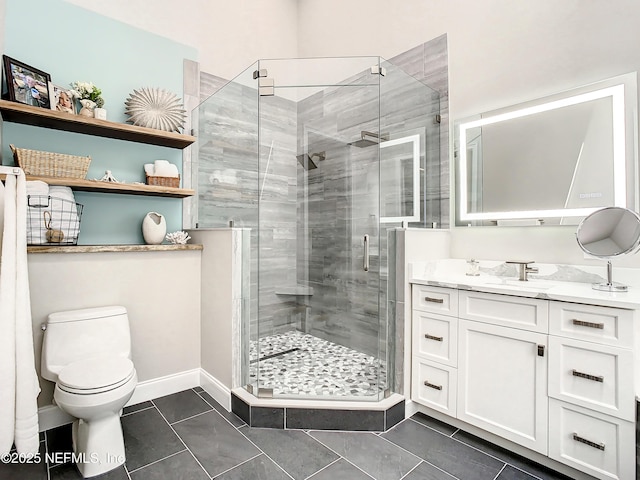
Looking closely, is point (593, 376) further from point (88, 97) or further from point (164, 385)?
point (88, 97)

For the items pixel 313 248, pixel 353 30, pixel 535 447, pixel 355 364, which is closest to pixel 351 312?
pixel 355 364

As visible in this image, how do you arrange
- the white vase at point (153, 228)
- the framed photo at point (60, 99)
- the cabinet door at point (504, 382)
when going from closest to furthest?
the cabinet door at point (504, 382) < the framed photo at point (60, 99) < the white vase at point (153, 228)

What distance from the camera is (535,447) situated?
1.63 metres

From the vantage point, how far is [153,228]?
246 cm

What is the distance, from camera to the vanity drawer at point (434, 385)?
1.95 metres

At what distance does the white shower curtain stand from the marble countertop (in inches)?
78.9

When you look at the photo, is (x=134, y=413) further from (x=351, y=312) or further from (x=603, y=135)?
(x=603, y=135)

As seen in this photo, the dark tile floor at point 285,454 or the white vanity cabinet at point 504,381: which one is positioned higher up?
the white vanity cabinet at point 504,381

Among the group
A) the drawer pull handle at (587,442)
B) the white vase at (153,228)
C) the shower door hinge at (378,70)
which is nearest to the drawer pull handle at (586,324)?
the drawer pull handle at (587,442)

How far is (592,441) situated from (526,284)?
0.75 meters

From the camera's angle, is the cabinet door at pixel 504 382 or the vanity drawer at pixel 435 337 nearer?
the cabinet door at pixel 504 382

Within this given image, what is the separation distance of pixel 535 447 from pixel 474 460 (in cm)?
29

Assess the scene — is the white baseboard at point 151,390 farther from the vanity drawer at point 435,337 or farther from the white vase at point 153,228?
the vanity drawer at point 435,337

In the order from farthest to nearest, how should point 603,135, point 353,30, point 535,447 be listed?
point 353,30
point 603,135
point 535,447
